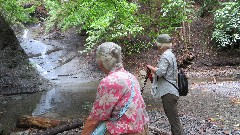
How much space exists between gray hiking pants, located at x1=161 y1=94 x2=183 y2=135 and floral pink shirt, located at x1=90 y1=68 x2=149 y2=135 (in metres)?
1.87

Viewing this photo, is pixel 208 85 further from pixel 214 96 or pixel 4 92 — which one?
pixel 4 92

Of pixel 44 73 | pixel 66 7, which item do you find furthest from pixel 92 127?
pixel 44 73

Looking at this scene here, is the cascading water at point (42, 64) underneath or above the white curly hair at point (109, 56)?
underneath

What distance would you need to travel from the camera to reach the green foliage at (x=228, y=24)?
575 inches

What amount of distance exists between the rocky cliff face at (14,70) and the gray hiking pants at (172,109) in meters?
9.19

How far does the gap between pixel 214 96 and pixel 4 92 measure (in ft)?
28.0

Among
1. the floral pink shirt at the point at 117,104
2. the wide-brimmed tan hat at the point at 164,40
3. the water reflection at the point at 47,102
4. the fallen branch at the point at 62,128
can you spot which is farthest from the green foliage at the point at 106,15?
the floral pink shirt at the point at 117,104

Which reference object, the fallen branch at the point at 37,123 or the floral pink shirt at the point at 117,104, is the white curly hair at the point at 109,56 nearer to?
the floral pink shirt at the point at 117,104

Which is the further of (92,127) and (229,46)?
(229,46)

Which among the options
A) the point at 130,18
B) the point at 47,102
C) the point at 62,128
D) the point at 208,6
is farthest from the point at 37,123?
the point at 208,6

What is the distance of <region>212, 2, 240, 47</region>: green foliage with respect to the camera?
14594 millimetres

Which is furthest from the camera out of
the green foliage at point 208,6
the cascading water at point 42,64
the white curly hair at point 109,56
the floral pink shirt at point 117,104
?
the green foliage at point 208,6

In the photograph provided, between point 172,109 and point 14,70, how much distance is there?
34.8 ft

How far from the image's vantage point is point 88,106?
9.28 m
